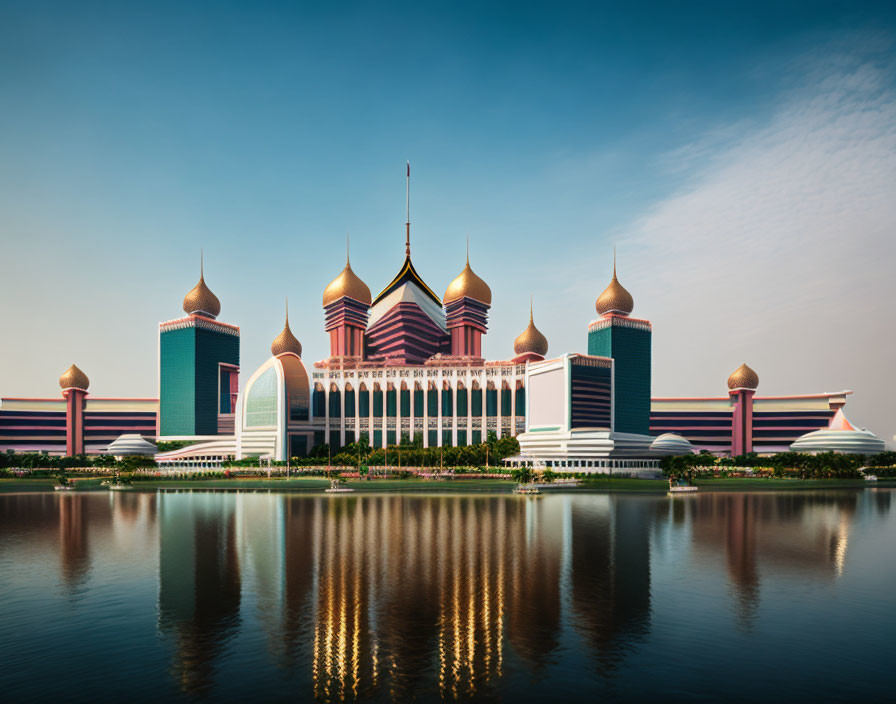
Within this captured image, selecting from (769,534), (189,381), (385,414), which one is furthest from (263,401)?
(769,534)

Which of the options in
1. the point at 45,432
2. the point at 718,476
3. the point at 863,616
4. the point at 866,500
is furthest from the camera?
the point at 45,432

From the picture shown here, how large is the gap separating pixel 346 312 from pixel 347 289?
16.3 ft

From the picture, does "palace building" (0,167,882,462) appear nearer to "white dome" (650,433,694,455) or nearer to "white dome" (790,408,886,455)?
"white dome" (790,408,886,455)

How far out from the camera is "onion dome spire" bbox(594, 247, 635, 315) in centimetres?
14375

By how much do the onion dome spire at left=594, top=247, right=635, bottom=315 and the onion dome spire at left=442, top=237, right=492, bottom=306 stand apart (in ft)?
78.5

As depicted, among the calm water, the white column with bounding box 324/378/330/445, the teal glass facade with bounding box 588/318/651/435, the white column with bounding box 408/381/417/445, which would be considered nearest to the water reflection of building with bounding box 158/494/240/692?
the calm water

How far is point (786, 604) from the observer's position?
26234mm

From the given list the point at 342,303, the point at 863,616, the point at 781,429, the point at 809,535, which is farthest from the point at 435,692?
the point at 781,429

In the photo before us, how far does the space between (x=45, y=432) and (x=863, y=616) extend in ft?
532

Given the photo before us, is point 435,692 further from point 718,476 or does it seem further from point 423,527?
point 718,476

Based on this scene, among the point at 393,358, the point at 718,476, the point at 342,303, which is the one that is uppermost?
the point at 342,303

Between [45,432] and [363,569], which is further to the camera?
[45,432]

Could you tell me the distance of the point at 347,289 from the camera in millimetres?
141875

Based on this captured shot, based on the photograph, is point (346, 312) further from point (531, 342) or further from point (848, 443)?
point (848, 443)
